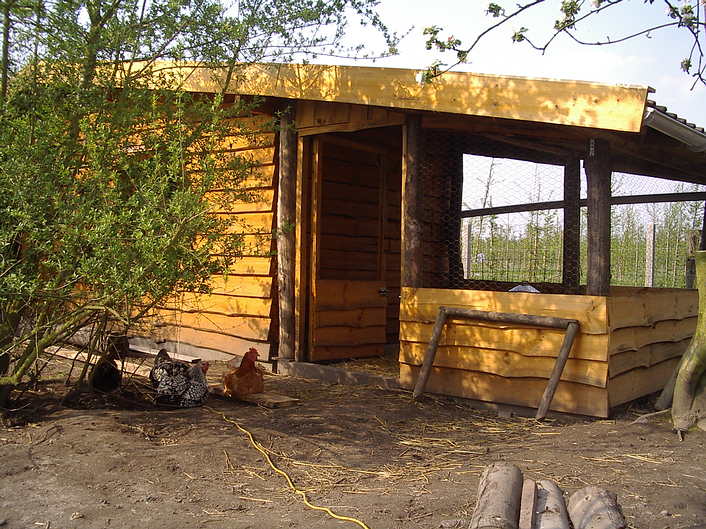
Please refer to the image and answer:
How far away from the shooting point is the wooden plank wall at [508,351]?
17.3 ft

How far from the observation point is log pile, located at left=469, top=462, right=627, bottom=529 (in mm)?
2865

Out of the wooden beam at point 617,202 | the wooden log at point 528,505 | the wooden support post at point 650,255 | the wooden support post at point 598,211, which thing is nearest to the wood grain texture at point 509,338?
the wooden support post at point 598,211

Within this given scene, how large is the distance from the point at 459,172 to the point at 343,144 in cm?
177

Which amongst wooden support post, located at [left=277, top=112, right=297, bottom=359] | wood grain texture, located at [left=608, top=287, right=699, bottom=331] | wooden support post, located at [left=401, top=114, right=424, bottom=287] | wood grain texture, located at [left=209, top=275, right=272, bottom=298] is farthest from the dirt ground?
wood grain texture, located at [left=209, top=275, right=272, bottom=298]

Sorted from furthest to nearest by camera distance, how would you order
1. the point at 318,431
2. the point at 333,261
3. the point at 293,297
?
the point at 333,261 → the point at 293,297 → the point at 318,431

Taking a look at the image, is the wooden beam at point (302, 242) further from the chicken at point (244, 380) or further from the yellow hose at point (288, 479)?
the yellow hose at point (288, 479)

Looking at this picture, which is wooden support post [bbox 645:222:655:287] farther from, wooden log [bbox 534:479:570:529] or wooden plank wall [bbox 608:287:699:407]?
wooden log [bbox 534:479:570:529]

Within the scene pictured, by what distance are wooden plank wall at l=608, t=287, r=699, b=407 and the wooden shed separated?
0.03 meters

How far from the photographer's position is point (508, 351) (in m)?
5.70

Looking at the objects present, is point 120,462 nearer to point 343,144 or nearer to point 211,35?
point 211,35

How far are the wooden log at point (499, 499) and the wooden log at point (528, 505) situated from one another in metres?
0.04

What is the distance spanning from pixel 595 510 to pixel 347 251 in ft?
19.4

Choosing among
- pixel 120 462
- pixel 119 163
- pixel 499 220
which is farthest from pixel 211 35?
pixel 499 220

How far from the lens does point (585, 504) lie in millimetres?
3139
